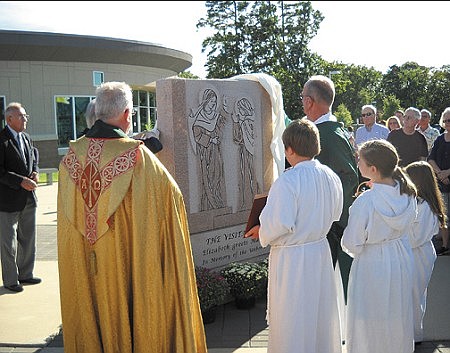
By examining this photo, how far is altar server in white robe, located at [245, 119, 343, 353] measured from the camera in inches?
122

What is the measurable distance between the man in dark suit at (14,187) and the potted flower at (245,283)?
2404mm

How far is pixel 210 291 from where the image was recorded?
478cm

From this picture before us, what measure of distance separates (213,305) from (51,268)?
3.03m

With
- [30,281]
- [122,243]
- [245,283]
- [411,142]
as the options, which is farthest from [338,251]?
[411,142]

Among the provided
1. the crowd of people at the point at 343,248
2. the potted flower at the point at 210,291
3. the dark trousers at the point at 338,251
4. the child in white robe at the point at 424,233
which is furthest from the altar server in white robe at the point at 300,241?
the potted flower at the point at 210,291

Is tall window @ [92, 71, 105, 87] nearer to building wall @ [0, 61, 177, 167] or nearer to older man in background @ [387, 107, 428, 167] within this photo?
building wall @ [0, 61, 177, 167]

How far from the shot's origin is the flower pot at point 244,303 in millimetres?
5258

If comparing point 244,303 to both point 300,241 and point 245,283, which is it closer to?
point 245,283

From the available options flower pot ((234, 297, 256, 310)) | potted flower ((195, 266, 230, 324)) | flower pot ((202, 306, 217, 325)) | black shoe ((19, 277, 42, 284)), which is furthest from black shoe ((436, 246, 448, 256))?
black shoe ((19, 277, 42, 284))

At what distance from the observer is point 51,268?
6.96m

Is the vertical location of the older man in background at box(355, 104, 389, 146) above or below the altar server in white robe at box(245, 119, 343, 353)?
above

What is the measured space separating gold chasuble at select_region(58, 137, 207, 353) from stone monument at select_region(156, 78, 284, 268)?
77.0 inches

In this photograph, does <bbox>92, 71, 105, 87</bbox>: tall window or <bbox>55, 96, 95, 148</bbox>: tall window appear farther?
<bbox>92, 71, 105, 87</bbox>: tall window

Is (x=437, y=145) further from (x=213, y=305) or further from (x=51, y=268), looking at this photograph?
(x=51, y=268)
